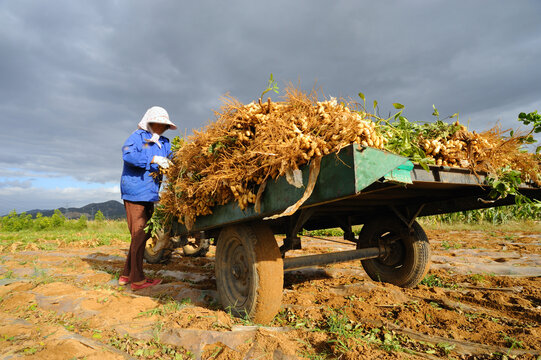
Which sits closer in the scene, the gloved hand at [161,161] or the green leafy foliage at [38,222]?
the gloved hand at [161,161]

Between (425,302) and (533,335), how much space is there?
90cm

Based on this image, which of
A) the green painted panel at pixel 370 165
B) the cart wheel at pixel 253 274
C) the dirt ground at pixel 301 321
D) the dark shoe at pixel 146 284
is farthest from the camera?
the dark shoe at pixel 146 284

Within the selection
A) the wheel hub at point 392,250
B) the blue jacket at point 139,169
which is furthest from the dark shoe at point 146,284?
the wheel hub at point 392,250

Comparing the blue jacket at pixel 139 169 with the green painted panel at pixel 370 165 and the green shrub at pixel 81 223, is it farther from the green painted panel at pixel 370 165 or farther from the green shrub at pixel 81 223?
the green shrub at pixel 81 223

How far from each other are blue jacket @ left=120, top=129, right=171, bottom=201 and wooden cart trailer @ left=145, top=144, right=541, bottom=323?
24.9 inches

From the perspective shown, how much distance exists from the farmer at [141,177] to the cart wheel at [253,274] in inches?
61.4

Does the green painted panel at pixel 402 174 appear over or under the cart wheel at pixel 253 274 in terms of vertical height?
over

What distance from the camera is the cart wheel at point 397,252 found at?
133 inches

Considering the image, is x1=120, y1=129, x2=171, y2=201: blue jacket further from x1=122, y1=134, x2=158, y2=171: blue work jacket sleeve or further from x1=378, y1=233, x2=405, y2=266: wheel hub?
x1=378, y1=233, x2=405, y2=266: wheel hub

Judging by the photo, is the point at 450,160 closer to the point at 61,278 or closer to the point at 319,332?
the point at 319,332

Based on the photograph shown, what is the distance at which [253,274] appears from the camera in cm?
233

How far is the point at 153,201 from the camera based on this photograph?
3.83m

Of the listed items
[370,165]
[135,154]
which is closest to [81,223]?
[135,154]

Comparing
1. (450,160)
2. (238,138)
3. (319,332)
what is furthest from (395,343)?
(238,138)
